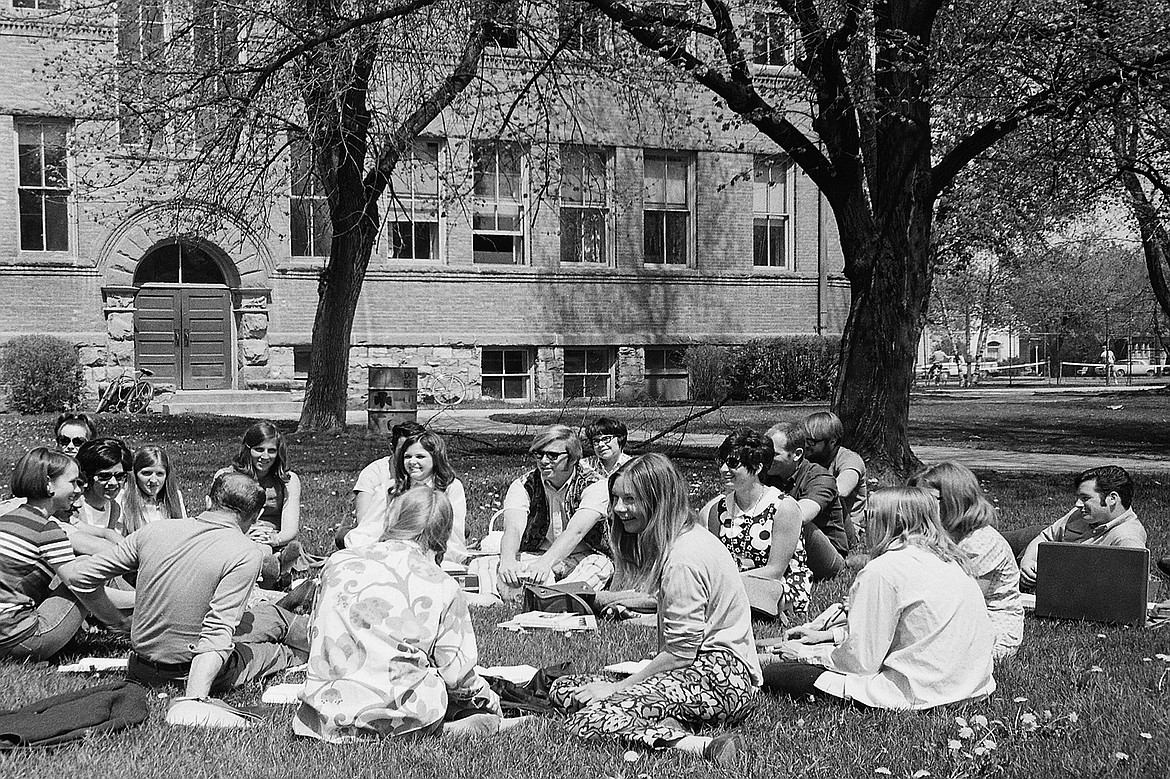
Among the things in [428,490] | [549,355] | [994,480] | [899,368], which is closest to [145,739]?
[428,490]

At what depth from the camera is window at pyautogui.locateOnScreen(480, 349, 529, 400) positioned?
27.8 m

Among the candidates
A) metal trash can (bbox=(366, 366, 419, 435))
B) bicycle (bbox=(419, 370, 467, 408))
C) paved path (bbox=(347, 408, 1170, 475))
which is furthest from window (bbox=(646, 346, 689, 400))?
metal trash can (bbox=(366, 366, 419, 435))

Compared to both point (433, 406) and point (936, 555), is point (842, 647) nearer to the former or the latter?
point (936, 555)

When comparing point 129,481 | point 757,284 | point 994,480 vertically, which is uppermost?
point 757,284

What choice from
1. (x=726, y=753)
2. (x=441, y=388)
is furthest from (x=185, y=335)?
(x=726, y=753)

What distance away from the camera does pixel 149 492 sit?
7.14 meters

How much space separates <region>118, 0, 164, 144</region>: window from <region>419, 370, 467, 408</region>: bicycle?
1016 centimetres

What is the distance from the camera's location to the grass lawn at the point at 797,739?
15.0ft

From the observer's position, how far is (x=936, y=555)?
206 inches

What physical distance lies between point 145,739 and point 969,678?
3469mm

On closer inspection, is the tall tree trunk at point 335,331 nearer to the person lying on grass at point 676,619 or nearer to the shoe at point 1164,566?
the shoe at point 1164,566

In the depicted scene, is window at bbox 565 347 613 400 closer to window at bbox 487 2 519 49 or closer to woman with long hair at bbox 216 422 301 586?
window at bbox 487 2 519 49

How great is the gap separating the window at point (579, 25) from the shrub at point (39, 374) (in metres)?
12.4

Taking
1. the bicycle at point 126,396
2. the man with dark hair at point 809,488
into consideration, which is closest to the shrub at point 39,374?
the bicycle at point 126,396
